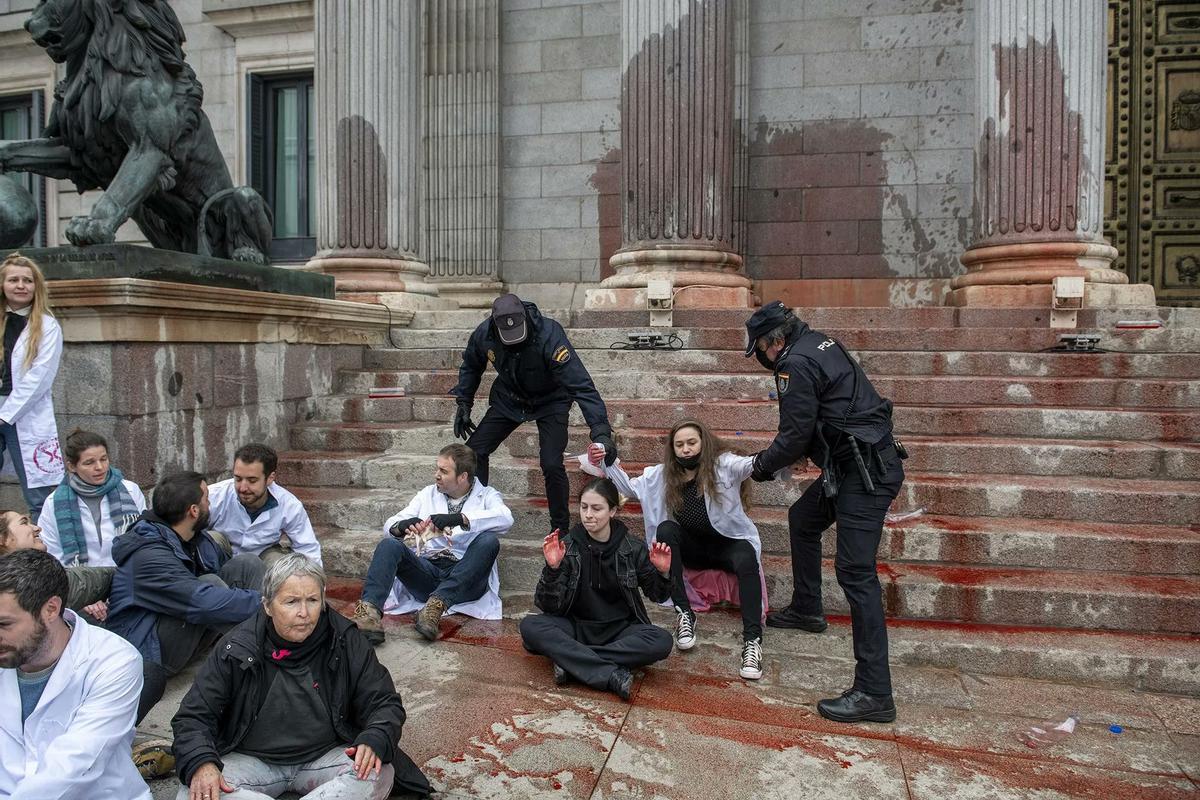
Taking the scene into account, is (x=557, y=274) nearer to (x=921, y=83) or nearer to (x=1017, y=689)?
(x=921, y=83)

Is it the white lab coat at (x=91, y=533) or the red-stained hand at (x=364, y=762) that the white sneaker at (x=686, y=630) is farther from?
the white lab coat at (x=91, y=533)

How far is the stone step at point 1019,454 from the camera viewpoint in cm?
607

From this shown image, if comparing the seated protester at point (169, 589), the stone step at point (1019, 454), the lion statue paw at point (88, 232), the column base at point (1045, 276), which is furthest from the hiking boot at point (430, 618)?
the column base at point (1045, 276)

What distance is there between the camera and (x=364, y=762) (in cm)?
294

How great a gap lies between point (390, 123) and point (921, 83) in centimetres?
639

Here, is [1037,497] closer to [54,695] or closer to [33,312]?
[54,695]

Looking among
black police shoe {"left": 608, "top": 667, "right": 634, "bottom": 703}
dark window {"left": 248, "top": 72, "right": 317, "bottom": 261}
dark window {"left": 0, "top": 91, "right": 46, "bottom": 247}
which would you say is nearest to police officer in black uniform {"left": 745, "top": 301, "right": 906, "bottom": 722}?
black police shoe {"left": 608, "top": 667, "right": 634, "bottom": 703}

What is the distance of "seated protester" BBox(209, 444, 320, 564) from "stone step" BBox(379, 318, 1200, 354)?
389 centimetres

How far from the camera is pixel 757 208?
11477mm

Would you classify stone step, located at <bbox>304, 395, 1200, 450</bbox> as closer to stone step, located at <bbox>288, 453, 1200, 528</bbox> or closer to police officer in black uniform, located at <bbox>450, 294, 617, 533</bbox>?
stone step, located at <bbox>288, 453, 1200, 528</bbox>

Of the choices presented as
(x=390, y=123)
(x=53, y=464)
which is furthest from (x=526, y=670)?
(x=390, y=123)

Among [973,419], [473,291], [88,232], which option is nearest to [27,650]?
[88,232]

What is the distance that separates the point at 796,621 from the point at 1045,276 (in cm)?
510

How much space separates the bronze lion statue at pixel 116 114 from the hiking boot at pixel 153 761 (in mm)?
3880
